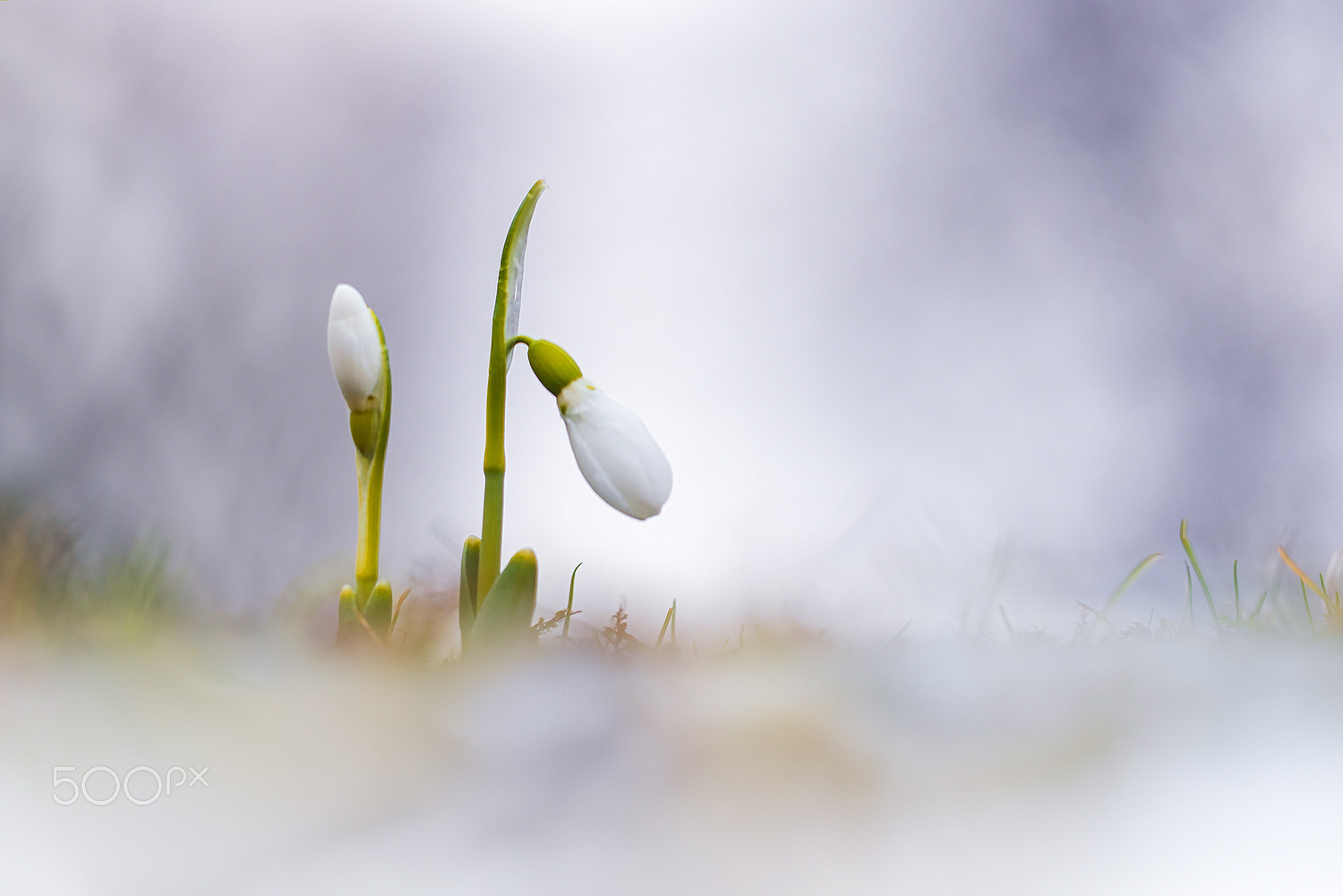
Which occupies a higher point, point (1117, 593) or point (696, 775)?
point (1117, 593)

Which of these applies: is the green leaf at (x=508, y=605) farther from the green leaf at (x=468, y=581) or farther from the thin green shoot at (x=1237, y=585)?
the thin green shoot at (x=1237, y=585)

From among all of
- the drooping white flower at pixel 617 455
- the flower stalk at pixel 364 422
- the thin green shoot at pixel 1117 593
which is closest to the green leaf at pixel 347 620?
the flower stalk at pixel 364 422

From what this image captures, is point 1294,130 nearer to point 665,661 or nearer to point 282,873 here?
point 665,661

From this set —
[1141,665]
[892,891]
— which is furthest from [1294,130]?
[892,891]

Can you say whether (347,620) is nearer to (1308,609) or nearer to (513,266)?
(513,266)

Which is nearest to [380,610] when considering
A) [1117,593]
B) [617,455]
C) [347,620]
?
[347,620]

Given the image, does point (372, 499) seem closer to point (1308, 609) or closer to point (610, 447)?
point (610, 447)
